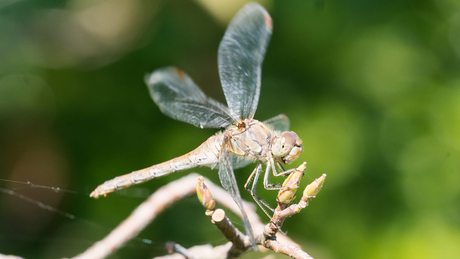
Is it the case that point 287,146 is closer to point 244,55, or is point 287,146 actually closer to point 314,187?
point 314,187

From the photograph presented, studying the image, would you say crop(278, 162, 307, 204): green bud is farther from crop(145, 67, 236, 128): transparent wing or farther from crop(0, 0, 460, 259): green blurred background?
crop(0, 0, 460, 259): green blurred background

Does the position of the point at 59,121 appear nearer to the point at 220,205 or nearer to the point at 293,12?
the point at 220,205

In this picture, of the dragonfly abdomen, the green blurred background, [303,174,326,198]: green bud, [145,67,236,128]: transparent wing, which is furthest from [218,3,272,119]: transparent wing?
[303,174,326,198]: green bud

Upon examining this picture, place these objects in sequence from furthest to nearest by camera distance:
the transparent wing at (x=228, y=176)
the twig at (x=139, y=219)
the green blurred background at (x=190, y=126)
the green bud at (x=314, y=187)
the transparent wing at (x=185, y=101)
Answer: the green blurred background at (x=190, y=126)
the transparent wing at (x=185, y=101)
the twig at (x=139, y=219)
the transparent wing at (x=228, y=176)
the green bud at (x=314, y=187)

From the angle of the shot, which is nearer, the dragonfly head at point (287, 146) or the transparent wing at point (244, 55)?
the dragonfly head at point (287, 146)

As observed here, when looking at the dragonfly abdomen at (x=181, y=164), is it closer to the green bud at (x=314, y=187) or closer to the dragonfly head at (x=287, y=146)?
the dragonfly head at (x=287, y=146)

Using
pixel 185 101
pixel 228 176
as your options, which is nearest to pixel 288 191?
pixel 228 176

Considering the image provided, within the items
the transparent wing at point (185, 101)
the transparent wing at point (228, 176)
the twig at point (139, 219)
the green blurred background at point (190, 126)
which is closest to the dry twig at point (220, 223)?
the twig at point (139, 219)
